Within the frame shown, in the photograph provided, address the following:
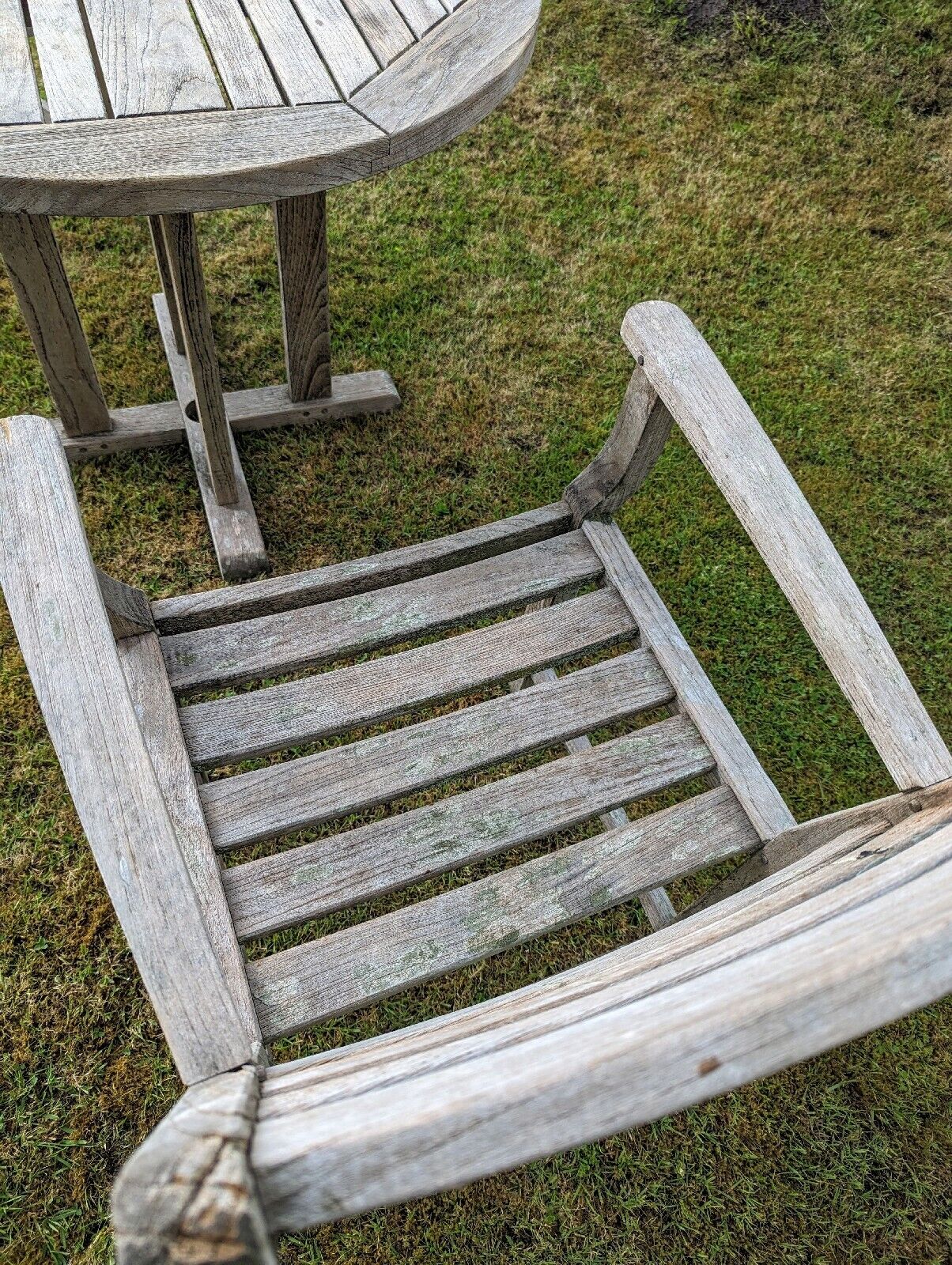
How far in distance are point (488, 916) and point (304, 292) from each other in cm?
151

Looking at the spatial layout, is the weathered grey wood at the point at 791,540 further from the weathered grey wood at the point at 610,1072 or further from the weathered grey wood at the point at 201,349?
the weathered grey wood at the point at 201,349

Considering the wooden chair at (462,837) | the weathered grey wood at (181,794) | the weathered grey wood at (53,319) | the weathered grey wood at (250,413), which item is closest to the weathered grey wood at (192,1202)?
the wooden chair at (462,837)

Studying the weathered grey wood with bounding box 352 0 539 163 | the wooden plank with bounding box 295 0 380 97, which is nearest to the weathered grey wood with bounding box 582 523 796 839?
the weathered grey wood with bounding box 352 0 539 163

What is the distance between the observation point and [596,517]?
5.16ft

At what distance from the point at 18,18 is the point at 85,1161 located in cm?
186

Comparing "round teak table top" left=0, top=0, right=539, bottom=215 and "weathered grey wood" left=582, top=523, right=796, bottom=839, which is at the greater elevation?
"round teak table top" left=0, top=0, right=539, bottom=215

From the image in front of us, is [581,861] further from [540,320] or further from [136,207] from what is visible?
[540,320]

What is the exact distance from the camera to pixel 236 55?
1308 mm

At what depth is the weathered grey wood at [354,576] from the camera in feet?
4.59

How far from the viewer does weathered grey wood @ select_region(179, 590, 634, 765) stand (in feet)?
4.24

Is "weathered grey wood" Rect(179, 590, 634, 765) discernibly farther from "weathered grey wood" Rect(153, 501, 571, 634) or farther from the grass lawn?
the grass lawn

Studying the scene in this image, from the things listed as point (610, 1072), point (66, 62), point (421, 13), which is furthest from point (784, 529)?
point (66, 62)

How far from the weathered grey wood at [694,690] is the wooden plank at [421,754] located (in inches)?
1.4

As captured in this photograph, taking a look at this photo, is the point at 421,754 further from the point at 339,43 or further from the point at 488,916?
the point at 339,43
